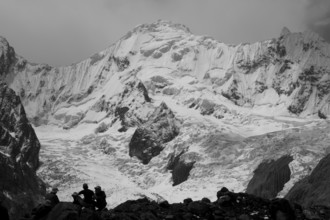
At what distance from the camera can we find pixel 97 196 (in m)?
51.3

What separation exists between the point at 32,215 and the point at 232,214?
43.1 feet

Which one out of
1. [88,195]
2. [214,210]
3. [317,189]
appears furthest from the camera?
[317,189]

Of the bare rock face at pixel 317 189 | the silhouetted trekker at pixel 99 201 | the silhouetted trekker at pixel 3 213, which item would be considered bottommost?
the silhouetted trekker at pixel 3 213

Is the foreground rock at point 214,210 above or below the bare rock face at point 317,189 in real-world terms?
below

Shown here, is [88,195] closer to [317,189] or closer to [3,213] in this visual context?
[3,213]

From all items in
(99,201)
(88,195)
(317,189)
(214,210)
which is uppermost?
(317,189)

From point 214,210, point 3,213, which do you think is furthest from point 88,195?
point 214,210

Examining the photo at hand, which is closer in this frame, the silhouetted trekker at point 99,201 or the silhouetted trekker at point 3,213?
the silhouetted trekker at point 3,213

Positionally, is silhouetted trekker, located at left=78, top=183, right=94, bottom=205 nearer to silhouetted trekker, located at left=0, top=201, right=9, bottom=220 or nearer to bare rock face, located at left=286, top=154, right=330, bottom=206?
silhouetted trekker, located at left=0, top=201, right=9, bottom=220

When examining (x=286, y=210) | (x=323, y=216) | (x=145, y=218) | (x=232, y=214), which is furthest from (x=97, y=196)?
(x=323, y=216)

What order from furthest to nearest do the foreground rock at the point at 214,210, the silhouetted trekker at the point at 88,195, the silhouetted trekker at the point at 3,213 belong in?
the silhouetted trekker at the point at 88,195
the foreground rock at the point at 214,210
the silhouetted trekker at the point at 3,213

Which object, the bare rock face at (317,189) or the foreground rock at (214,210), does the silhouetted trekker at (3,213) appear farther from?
the bare rock face at (317,189)

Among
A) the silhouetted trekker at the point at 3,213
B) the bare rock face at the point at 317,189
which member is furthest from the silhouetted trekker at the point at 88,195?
the bare rock face at the point at 317,189

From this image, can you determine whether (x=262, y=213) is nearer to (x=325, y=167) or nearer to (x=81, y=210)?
(x=81, y=210)
